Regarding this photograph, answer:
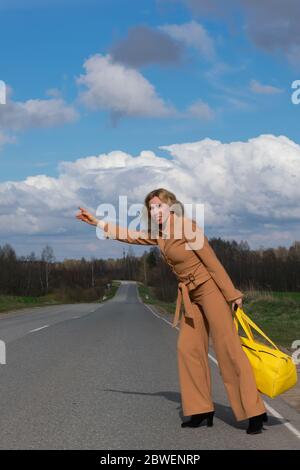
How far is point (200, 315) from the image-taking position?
20.0ft

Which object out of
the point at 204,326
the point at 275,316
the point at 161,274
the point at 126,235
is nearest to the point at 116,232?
the point at 126,235

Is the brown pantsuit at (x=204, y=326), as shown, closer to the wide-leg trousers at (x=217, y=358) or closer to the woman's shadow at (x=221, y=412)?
the wide-leg trousers at (x=217, y=358)

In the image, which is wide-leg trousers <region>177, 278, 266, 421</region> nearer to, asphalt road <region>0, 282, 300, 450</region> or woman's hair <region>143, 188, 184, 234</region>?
asphalt road <region>0, 282, 300, 450</region>

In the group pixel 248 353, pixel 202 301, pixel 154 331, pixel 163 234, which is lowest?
pixel 154 331

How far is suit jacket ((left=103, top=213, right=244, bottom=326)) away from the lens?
5941mm

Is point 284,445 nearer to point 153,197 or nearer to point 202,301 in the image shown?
point 202,301

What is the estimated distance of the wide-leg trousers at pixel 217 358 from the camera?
19.0ft


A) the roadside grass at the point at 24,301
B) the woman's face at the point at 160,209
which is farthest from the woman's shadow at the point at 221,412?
the roadside grass at the point at 24,301

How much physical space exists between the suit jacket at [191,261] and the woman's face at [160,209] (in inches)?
2.8

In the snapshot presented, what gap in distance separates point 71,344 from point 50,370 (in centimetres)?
439

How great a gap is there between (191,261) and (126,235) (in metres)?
0.84

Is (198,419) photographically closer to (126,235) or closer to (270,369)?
(270,369)

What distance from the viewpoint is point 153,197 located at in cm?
611
